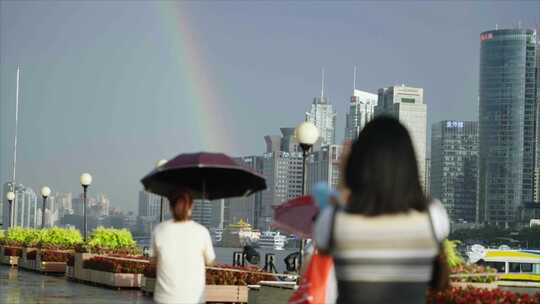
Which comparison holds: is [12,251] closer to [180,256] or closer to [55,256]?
[55,256]

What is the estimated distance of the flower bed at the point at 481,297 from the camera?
11.9m

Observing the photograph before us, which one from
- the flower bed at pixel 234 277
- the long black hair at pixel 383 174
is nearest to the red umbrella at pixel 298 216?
the long black hair at pixel 383 174

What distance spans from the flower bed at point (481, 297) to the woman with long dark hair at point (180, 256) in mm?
4925

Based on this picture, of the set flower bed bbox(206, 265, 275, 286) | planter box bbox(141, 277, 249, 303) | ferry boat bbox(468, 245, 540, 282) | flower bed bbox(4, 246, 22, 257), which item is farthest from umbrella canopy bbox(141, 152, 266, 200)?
ferry boat bbox(468, 245, 540, 282)

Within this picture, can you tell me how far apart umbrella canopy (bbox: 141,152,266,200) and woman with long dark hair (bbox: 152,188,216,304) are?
2.72 m

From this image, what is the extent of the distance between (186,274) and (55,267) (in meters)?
25.8

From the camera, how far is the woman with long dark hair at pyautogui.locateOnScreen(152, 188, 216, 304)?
739cm

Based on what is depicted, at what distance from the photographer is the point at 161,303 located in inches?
290

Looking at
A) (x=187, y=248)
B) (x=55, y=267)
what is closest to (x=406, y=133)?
(x=187, y=248)

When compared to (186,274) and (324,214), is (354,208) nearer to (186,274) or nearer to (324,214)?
(324,214)

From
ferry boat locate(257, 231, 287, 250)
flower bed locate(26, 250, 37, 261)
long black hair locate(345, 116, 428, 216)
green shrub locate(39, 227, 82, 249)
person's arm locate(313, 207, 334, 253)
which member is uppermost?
long black hair locate(345, 116, 428, 216)

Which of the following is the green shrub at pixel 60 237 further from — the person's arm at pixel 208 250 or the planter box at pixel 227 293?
the person's arm at pixel 208 250

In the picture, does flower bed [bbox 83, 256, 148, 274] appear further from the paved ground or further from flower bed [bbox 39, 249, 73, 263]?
flower bed [bbox 39, 249, 73, 263]

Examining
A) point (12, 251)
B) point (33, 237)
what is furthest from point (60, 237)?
point (33, 237)
